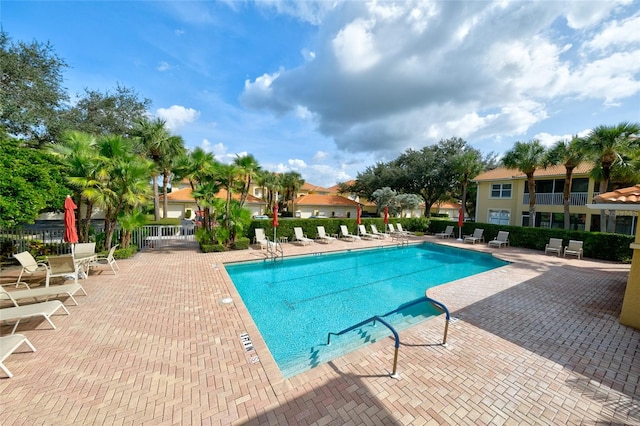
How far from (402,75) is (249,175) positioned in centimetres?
1006

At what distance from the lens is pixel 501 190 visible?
23.5 m

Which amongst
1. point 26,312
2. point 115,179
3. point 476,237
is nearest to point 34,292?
point 26,312

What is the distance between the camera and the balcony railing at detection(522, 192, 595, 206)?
19250mm

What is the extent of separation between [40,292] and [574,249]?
22445 millimetres

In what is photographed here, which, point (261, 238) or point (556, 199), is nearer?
point (261, 238)

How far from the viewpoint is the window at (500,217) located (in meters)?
23.1

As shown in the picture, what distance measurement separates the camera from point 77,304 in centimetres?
623

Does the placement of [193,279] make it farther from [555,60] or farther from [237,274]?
[555,60]

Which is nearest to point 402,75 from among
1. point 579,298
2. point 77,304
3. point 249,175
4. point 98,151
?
point 249,175

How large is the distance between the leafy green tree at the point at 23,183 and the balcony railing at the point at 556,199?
30.4m

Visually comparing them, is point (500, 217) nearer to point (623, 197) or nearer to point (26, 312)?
point (623, 197)

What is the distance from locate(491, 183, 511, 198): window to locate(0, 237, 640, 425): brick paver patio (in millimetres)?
19359

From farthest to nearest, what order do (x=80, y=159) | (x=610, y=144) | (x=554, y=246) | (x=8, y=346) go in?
(x=554, y=246)
(x=610, y=144)
(x=80, y=159)
(x=8, y=346)

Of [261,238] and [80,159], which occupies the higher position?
[80,159]
